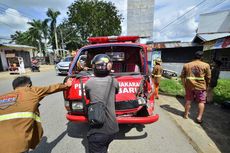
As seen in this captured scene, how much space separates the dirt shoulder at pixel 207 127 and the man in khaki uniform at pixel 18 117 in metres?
2.99

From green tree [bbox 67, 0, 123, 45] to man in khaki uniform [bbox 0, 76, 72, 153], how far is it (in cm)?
2781

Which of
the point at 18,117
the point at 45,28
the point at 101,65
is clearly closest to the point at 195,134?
the point at 101,65

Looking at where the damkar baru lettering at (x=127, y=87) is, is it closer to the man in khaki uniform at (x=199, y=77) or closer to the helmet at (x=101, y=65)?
the helmet at (x=101, y=65)

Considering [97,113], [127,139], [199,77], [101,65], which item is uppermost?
[101,65]

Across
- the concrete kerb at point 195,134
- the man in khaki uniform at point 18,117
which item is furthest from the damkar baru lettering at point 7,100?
the concrete kerb at point 195,134

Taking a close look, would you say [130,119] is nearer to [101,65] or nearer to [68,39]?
[101,65]

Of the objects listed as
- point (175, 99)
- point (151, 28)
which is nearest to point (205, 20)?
point (151, 28)

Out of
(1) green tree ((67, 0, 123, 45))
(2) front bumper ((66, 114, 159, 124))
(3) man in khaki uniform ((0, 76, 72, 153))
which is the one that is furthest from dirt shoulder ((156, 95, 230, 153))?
(1) green tree ((67, 0, 123, 45))

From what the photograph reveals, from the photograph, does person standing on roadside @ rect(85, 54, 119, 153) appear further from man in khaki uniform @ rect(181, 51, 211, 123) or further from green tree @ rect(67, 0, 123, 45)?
green tree @ rect(67, 0, 123, 45)

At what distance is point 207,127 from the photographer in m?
3.84

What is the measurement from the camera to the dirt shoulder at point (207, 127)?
3.08m

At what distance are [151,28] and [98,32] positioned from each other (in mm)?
14956

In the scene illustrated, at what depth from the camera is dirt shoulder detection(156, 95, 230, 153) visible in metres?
3.08

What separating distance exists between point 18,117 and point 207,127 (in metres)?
4.11
